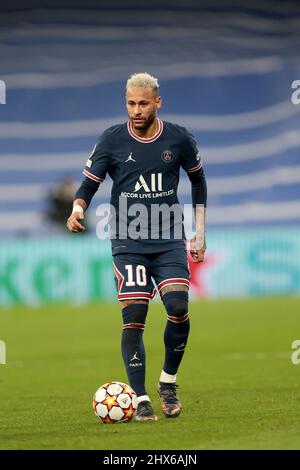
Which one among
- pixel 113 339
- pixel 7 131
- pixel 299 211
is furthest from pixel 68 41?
pixel 113 339

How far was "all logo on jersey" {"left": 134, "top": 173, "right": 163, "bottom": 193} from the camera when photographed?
27.0 feet

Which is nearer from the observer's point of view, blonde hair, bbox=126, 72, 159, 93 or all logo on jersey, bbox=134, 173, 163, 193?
blonde hair, bbox=126, 72, 159, 93

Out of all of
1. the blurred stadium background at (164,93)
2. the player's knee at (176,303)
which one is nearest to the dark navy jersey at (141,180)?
the player's knee at (176,303)

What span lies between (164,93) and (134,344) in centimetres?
2706

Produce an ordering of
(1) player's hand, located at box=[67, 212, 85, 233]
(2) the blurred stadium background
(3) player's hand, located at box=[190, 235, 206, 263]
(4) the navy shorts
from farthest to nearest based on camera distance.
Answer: (2) the blurred stadium background, (3) player's hand, located at box=[190, 235, 206, 263], (4) the navy shorts, (1) player's hand, located at box=[67, 212, 85, 233]

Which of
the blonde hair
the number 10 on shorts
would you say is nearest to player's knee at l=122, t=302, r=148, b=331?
the number 10 on shorts

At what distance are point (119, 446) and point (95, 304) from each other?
21.1 metres

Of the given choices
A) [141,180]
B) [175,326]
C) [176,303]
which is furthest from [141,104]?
[175,326]

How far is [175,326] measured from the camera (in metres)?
8.23

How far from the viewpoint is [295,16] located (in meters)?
35.0

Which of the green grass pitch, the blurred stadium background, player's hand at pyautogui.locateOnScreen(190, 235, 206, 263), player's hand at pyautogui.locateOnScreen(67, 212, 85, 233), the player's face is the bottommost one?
the green grass pitch

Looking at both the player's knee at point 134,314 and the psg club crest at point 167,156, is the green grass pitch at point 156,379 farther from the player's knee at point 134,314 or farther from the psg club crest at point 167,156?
the psg club crest at point 167,156

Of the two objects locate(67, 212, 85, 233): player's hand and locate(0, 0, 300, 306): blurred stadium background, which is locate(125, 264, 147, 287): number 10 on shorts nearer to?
locate(67, 212, 85, 233): player's hand

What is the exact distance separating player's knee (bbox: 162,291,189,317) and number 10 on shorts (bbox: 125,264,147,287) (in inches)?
8.2
